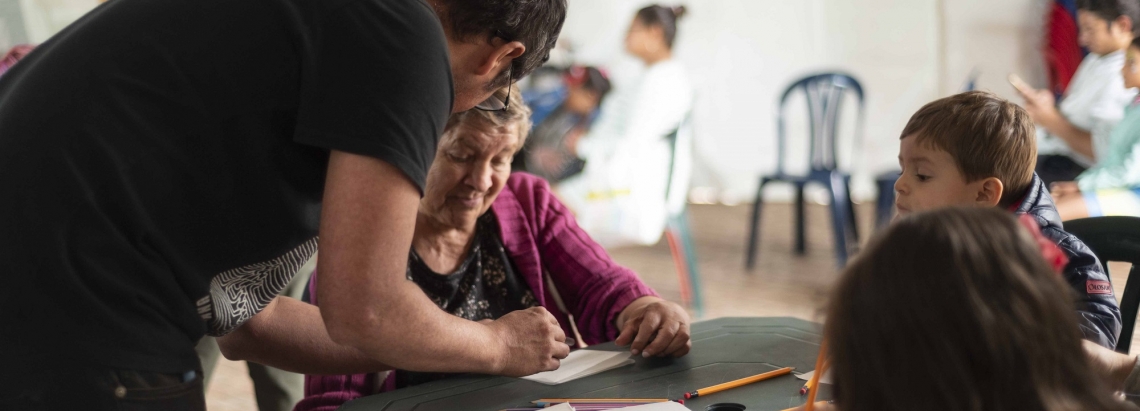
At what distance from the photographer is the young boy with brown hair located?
4.96 feet

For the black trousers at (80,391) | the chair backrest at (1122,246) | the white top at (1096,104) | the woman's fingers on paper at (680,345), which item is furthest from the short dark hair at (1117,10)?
the black trousers at (80,391)

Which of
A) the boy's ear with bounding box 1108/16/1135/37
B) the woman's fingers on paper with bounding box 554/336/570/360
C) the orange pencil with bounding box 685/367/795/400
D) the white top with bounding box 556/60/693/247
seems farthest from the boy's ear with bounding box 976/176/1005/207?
the boy's ear with bounding box 1108/16/1135/37

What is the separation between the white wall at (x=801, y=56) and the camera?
5.59 m

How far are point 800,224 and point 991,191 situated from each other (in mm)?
3908

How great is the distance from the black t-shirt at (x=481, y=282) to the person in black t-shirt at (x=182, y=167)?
807 mm

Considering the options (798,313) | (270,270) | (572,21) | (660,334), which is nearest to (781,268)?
(798,313)

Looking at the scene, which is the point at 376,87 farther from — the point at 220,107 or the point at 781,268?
the point at 781,268

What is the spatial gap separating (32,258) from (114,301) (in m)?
0.09

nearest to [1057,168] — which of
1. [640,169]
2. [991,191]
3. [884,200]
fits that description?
[884,200]

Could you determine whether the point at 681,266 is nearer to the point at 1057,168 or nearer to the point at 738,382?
the point at 1057,168

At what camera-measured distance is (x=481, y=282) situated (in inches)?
72.3

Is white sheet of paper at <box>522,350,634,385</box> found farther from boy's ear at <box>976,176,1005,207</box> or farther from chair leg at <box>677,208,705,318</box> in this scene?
chair leg at <box>677,208,705,318</box>

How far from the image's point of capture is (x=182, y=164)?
3.01 ft

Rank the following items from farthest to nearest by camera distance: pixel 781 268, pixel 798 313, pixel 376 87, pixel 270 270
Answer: pixel 781 268, pixel 798 313, pixel 270 270, pixel 376 87
